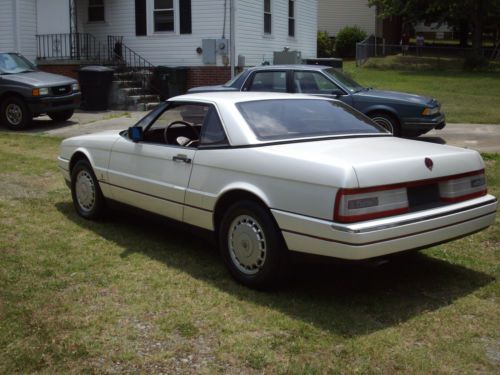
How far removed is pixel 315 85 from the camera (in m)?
11.7

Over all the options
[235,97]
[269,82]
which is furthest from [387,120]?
[235,97]

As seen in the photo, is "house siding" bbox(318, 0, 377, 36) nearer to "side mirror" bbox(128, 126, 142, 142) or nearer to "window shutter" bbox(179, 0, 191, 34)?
"window shutter" bbox(179, 0, 191, 34)

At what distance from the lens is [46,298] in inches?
183

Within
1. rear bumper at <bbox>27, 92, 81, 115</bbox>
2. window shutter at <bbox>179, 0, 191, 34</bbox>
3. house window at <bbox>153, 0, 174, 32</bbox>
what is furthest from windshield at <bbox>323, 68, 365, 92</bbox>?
house window at <bbox>153, 0, 174, 32</bbox>

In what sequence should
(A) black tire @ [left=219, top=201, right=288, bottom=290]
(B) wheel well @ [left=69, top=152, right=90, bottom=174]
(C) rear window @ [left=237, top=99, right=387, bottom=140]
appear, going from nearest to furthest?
(A) black tire @ [left=219, top=201, right=288, bottom=290]
(C) rear window @ [left=237, top=99, right=387, bottom=140]
(B) wheel well @ [left=69, top=152, right=90, bottom=174]

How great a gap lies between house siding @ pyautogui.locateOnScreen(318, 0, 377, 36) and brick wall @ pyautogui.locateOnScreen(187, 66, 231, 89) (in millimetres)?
22349

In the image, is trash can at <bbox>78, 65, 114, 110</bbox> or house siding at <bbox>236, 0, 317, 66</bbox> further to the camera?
house siding at <bbox>236, 0, 317, 66</bbox>

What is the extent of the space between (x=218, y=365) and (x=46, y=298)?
162 cm

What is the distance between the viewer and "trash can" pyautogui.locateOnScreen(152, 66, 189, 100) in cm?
1931

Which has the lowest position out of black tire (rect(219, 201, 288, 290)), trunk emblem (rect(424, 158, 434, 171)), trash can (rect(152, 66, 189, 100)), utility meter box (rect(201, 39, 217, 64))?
black tire (rect(219, 201, 288, 290))

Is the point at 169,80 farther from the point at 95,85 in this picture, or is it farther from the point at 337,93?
the point at 337,93

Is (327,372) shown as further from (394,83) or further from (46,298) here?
(394,83)

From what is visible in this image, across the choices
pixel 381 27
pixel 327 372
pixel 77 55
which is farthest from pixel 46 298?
pixel 381 27

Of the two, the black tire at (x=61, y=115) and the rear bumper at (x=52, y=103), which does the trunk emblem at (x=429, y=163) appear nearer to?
the rear bumper at (x=52, y=103)
